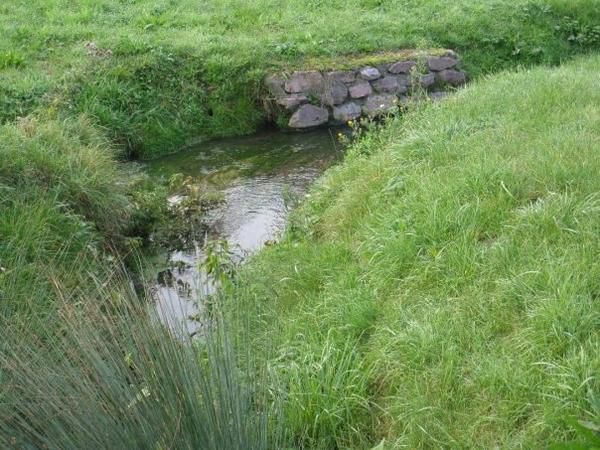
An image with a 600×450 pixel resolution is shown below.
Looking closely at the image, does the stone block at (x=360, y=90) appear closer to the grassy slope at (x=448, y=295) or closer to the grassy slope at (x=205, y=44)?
the grassy slope at (x=205, y=44)

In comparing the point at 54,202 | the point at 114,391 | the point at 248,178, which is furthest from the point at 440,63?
the point at 114,391

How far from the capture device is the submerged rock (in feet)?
30.3

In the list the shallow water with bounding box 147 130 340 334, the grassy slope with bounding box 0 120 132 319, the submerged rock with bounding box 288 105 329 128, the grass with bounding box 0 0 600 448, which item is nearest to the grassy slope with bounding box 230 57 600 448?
the grass with bounding box 0 0 600 448

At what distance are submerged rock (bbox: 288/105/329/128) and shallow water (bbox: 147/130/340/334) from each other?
5.3 inches

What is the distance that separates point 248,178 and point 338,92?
2249mm

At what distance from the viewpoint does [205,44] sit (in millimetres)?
9812

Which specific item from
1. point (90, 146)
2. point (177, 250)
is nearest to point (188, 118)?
point (90, 146)

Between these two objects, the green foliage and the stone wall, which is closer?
the green foliage

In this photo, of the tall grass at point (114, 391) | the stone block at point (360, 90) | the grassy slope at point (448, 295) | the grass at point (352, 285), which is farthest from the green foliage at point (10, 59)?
the tall grass at point (114, 391)

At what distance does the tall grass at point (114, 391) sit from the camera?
2.35 metres

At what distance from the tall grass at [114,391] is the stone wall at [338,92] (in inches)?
274

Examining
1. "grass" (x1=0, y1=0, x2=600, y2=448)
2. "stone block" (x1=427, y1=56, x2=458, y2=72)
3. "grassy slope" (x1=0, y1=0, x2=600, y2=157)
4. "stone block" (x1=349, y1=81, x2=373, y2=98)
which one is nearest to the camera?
"grass" (x1=0, y1=0, x2=600, y2=448)

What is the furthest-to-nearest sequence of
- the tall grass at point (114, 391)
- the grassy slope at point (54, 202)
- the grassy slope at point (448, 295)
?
the grassy slope at point (54, 202) < the grassy slope at point (448, 295) < the tall grass at point (114, 391)

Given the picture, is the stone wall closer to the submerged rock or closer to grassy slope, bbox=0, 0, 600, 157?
the submerged rock
